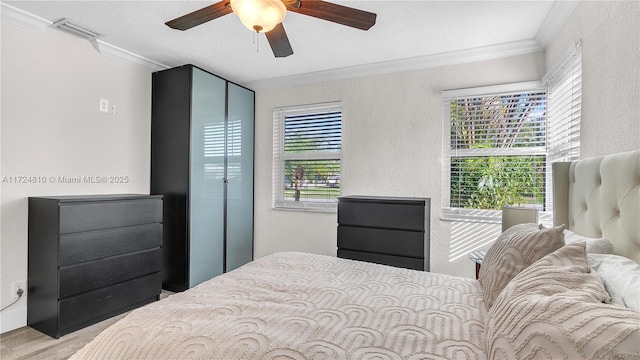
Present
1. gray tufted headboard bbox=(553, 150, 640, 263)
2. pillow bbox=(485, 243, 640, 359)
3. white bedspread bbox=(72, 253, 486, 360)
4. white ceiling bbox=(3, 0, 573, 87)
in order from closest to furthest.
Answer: pillow bbox=(485, 243, 640, 359) → white bedspread bbox=(72, 253, 486, 360) → gray tufted headboard bbox=(553, 150, 640, 263) → white ceiling bbox=(3, 0, 573, 87)

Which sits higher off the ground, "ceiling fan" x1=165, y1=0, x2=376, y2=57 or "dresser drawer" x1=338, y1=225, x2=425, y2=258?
"ceiling fan" x1=165, y1=0, x2=376, y2=57

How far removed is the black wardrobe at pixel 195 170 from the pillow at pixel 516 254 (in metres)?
2.65

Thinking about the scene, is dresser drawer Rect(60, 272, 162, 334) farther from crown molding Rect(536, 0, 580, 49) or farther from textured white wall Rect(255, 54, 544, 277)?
crown molding Rect(536, 0, 580, 49)

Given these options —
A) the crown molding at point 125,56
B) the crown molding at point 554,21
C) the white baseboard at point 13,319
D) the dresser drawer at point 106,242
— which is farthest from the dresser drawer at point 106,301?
the crown molding at point 554,21

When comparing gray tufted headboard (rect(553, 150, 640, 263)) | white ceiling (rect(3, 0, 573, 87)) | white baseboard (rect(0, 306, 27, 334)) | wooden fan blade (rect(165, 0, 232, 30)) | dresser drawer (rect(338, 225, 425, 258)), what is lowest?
white baseboard (rect(0, 306, 27, 334))

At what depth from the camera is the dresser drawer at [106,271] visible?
7.30ft

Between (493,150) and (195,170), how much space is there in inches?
112

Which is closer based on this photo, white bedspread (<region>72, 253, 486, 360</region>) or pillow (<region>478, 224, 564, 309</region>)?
white bedspread (<region>72, 253, 486, 360</region>)

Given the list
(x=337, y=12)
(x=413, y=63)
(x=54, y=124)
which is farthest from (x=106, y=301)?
(x=413, y=63)

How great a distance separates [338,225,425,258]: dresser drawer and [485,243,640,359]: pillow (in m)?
1.60

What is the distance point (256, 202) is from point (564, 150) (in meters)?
3.09

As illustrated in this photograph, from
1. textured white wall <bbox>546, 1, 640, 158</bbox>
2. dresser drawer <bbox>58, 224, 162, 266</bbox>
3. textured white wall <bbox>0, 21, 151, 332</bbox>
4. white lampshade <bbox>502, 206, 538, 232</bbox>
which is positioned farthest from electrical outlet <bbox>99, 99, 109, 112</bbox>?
textured white wall <bbox>546, 1, 640, 158</bbox>

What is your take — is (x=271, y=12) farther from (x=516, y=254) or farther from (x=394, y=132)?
(x=394, y=132)

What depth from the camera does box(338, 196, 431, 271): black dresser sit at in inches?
102
